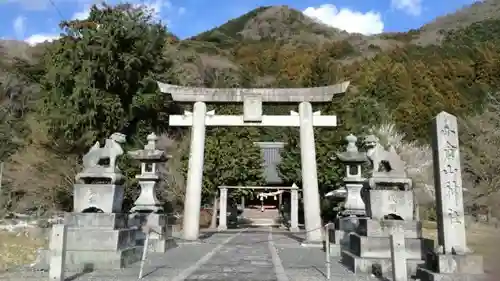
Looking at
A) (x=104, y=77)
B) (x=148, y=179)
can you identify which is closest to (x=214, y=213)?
(x=104, y=77)

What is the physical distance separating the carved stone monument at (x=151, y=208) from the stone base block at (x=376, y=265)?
5.61 m

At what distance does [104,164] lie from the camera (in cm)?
1038

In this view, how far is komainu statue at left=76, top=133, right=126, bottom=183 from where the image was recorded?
9812 millimetres

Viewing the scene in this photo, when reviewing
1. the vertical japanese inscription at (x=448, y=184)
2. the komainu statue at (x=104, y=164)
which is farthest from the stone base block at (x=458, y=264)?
the komainu statue at (x=104, y=164)

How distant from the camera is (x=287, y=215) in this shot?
103 ft

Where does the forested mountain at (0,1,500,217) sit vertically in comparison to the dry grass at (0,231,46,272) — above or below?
above

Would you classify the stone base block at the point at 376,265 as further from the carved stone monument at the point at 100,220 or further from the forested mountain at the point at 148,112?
the forested mountain at the point at 148,112

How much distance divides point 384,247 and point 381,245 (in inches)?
2.7

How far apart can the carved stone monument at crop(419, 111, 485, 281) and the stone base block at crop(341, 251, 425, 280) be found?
A: 75 centimetres

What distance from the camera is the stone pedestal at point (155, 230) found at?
12.4 metres

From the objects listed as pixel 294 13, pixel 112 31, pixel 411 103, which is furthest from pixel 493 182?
pixel 294 13

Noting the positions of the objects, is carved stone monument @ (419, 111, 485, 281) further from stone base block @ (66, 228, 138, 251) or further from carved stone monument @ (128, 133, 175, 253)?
carved stone monument @ (128, 133, 175, 253)

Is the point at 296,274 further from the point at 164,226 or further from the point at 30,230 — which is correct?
the point at 30,230

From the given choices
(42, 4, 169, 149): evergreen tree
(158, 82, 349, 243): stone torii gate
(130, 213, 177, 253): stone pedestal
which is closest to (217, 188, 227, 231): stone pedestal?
(42, 4, 169, 149): evergreen tree
